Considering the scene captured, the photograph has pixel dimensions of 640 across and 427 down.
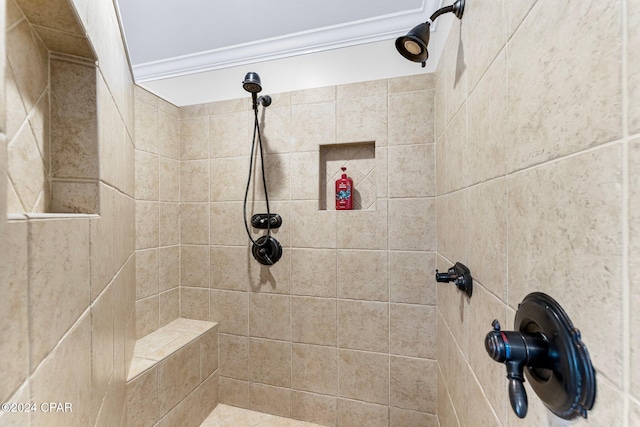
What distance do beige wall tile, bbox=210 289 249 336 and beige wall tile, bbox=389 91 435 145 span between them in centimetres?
138

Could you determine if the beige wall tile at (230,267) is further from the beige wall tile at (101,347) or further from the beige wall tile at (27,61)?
the beige wall tile at (27,61)

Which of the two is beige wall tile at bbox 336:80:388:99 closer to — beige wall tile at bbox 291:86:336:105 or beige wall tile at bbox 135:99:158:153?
beige wall tile at bbox 291:86:336:105

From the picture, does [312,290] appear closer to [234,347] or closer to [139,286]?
[234,347]

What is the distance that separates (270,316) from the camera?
162 centimetres

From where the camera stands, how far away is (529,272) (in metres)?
0.48

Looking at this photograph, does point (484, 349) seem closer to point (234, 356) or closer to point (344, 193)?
point (344, 193)

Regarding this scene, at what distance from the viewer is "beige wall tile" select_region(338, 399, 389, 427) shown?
4.69ft

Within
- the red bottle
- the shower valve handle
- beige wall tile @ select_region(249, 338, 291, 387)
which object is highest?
the red bottle

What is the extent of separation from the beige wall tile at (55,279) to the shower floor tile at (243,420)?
1408mm

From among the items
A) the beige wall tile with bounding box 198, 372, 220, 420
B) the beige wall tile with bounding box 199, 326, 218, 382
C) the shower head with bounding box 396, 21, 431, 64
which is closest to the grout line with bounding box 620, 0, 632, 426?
the shower head with bounding box 396, 21, 431, 64

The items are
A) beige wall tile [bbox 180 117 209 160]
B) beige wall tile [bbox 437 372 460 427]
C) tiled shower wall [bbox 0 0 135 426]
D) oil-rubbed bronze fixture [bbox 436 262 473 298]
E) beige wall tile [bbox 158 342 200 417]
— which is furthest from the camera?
beige wall tile [bbox 180 117 209 160]

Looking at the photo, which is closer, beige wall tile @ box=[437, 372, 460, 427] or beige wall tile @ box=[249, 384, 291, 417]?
beige wall tile @ box=[437, 372, 460, 427]

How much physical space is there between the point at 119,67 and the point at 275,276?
1.27m

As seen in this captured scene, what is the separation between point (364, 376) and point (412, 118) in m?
1.51
